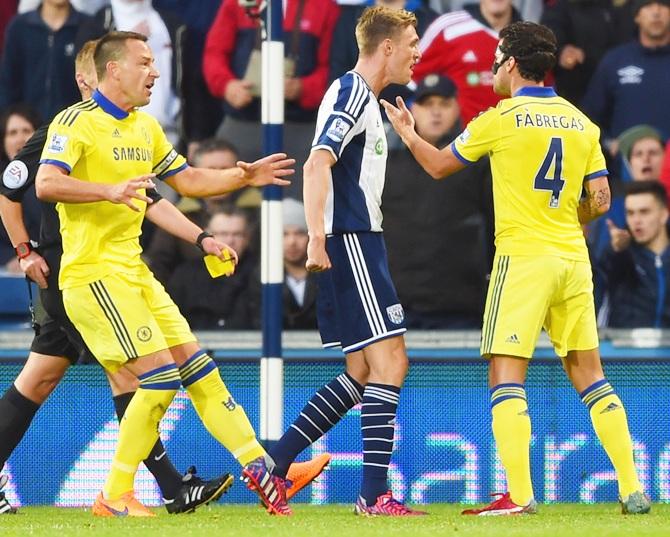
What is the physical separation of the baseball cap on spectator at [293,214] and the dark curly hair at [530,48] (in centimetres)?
338

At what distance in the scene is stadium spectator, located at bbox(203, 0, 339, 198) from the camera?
10.8 metres

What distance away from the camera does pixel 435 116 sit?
1030 cm

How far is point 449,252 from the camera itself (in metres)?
10.2

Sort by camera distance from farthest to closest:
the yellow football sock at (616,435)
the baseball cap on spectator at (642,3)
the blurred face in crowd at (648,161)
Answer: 1. the baseball cap on spectator at (642,3)
2. the blurred face in crowd at (648,161)
3. the yellow football sock at (616,435)

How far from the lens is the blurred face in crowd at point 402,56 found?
7371mm

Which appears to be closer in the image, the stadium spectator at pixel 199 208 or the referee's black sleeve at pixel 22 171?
the referee's black sleeve at pixel 22 171

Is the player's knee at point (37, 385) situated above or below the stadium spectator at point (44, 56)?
below

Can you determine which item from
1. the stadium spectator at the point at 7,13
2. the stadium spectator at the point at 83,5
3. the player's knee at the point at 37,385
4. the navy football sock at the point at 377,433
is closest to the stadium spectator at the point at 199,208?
the stadium spectator at the point at 83,5

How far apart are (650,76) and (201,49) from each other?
308cm

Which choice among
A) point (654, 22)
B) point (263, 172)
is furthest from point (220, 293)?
point (654, 22)

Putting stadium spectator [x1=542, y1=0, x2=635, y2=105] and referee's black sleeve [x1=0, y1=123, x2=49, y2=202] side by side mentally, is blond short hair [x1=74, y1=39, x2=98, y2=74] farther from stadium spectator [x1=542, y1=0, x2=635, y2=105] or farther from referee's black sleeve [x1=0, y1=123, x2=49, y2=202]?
stadium spectator [x1=542, y1=0, x2=635, y2=105]

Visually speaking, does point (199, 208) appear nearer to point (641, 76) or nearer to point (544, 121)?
point (641, 76)

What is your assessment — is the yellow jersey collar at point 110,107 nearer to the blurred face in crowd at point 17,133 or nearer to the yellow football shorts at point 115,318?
the yellow football shorts at point 115,318

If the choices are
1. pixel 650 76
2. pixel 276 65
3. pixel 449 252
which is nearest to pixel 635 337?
pixel 449 252
